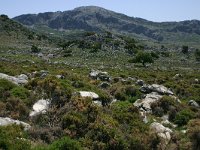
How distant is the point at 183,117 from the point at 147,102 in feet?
10.3

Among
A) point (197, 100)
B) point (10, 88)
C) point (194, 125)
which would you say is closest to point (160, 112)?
point (194, 125)

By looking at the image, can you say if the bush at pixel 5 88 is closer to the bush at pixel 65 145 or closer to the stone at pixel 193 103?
the bush at pixel 65 145

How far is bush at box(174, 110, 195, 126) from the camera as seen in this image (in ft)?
76.6

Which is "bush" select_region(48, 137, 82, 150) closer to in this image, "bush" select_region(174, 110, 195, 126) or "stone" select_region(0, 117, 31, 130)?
"stone" select_region(0, 117, 31, 130)

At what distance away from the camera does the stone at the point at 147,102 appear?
2489 cm

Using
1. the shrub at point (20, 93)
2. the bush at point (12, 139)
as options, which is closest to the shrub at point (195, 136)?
the bush at point (12, 139)

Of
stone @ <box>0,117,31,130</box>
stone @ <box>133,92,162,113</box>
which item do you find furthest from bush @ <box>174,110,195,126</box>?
stone @ <box>0,117,31,130</box>

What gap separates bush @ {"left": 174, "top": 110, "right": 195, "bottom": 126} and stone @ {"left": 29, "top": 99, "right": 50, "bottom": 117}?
855 cm

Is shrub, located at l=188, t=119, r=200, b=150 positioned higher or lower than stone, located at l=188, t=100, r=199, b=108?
higher

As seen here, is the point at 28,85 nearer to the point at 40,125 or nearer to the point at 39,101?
the point at 39,101

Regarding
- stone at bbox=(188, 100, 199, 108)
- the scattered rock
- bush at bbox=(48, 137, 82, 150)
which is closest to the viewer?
bush at bbox=(48, 137, 82, 150)

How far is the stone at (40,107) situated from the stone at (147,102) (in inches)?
270

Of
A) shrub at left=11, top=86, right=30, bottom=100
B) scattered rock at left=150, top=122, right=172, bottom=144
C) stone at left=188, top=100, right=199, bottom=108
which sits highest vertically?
shrub at left=11, top=86, right=30, bottom=100

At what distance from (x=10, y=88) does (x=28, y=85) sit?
1.95 m
